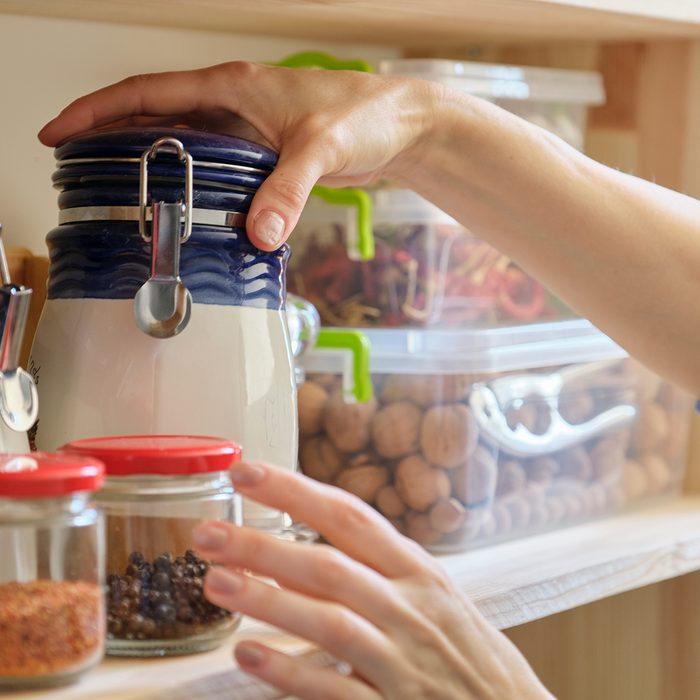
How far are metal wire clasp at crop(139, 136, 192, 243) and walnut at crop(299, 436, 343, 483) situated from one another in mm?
328

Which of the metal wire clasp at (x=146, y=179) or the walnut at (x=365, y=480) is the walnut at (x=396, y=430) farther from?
the metal wire clasp at (x=146, y=179)

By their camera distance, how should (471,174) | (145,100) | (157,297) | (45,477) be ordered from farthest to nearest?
(471,174) < (145,100) < (157,297) < (45,477)

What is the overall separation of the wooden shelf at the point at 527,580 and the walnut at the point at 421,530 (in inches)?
0.8

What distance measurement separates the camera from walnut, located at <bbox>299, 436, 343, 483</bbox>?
0.95m

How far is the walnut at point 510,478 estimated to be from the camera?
0.98 m

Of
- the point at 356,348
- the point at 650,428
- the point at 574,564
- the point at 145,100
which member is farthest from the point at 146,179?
the point at 650,428

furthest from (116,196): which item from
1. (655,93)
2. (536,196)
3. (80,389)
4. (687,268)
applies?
(655,93)

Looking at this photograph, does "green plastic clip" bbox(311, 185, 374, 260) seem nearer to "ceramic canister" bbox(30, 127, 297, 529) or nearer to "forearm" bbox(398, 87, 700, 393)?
"forearm" bbox(398, 87, 700, 393)

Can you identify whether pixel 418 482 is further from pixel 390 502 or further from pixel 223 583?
pixel 223 583

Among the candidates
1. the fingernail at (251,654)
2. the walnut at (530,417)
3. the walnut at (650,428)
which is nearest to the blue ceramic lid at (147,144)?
the fingernail at (251,654)

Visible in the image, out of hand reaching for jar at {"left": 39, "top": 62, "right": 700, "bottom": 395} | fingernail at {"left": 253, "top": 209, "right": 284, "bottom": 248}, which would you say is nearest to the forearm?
hand reaching for jar at {"left": 39, "top": 62, "right": 700, "bottom": 395}

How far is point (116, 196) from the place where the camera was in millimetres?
674

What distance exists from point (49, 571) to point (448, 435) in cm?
45

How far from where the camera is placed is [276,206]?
686 millimetres
